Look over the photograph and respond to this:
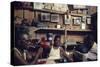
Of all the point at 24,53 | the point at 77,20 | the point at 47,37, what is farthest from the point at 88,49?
the point at 24,53

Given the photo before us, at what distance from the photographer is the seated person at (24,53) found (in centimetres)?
173

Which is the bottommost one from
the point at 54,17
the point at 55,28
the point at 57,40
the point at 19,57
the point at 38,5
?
the point at 19,57

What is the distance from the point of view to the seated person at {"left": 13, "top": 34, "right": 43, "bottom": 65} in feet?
5.66

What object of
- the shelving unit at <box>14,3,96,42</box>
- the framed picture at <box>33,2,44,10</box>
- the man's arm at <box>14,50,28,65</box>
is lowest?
the man's arm at <box>14,50,28,65</box>

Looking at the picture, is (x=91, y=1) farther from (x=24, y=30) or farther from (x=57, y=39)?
(x=24, y=30)

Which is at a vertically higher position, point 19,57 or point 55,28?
point 55,28

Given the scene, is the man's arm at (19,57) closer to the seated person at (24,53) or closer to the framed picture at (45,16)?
the seated person at (24,53)

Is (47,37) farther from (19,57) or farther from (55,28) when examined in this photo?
(19,57)

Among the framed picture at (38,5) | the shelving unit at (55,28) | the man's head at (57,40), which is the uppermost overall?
the framed picture at (38,5)

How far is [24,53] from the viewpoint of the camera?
5.76 feet

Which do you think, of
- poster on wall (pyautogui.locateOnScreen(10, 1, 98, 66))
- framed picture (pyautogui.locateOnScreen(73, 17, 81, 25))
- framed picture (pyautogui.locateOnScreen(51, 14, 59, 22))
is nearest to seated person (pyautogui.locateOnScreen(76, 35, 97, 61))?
poster on wall (pyautogui.locateOnScreen(10, 1, 98, 66))

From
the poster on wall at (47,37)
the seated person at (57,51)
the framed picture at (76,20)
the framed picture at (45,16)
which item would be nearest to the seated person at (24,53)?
the poster on wall at (47,37)

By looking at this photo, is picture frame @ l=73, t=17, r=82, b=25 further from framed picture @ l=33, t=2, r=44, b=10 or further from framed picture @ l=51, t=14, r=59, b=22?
framed picture @ l=33, t=2, r=44, b=10
